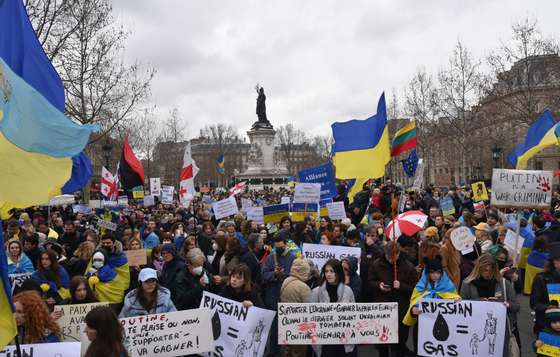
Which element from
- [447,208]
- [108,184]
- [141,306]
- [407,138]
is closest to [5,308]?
[141,306]

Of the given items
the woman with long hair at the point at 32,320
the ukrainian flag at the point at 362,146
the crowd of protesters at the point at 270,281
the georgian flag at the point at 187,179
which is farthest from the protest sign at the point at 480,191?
the woman with long hair at the point at 32,320

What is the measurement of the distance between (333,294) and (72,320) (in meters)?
2.88

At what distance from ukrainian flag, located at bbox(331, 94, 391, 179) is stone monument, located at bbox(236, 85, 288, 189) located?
51.9 meters

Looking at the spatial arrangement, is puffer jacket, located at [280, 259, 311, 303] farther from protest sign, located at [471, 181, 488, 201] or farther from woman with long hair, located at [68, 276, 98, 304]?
protest sign, located at [471, 181, 488, 201]

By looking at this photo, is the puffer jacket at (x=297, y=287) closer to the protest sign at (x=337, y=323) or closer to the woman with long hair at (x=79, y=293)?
the protest sign at (x=337, y=323)

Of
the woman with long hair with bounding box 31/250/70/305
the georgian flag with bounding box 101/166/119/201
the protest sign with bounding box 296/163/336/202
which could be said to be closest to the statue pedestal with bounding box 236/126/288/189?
the georgian flag with bounding box 101/166/119/201

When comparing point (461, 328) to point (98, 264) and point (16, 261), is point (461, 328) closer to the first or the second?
point (98, 264)

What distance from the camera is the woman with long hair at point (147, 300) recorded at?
5.78 m

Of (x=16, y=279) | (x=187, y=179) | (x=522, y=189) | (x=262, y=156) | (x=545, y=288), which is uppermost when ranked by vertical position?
(x=262, y=156)

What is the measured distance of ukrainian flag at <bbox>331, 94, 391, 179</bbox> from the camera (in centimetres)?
923

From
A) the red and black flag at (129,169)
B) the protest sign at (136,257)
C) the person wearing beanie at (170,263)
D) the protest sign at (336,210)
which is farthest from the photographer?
the red and black flag at (129,169)

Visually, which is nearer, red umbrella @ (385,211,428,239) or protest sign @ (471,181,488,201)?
red umbrella @ (385,211,428,239)

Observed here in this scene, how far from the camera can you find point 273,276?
25.2 ft

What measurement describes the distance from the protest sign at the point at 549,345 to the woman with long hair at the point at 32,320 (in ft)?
15.7
